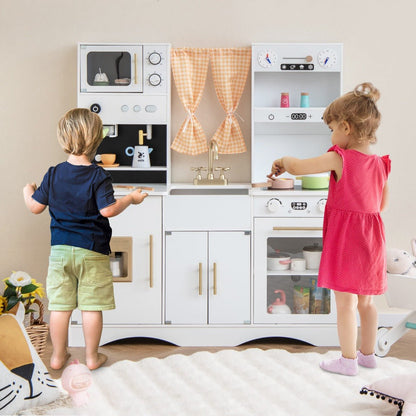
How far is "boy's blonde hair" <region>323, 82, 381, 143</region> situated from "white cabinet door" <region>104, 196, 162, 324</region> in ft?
3.33

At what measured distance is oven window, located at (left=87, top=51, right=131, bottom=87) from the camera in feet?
10.7

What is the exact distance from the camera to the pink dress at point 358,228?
239 centimetres

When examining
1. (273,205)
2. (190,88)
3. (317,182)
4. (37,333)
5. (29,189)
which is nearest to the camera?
(29,189)

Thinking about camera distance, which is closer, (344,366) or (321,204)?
(344,366)

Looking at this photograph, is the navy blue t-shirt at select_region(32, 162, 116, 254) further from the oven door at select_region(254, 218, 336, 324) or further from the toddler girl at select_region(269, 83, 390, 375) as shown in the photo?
the oven door at select_region(254, 218, 336, 324)

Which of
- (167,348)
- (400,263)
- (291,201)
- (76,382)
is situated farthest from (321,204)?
(76,382)

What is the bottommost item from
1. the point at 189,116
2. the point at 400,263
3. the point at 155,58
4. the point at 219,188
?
the point at 400,263

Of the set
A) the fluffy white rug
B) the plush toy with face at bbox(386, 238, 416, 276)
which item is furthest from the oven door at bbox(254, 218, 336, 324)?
the plush toy with face at bbox(386, 238, 416, 276)

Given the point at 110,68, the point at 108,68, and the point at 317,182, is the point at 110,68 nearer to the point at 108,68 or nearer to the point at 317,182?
the point at 108,68

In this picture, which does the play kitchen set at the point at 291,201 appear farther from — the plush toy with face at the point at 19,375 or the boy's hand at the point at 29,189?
the plush toy with face at the point at 19,375

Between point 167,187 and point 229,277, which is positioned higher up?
point 167,187

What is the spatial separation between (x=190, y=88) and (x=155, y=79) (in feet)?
0.68

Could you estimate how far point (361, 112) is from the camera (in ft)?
7.71

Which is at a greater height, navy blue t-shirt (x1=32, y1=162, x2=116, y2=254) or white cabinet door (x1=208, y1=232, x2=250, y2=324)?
navy blue t-shirt (x1=32, y1=162, x2=116, y2=254)
